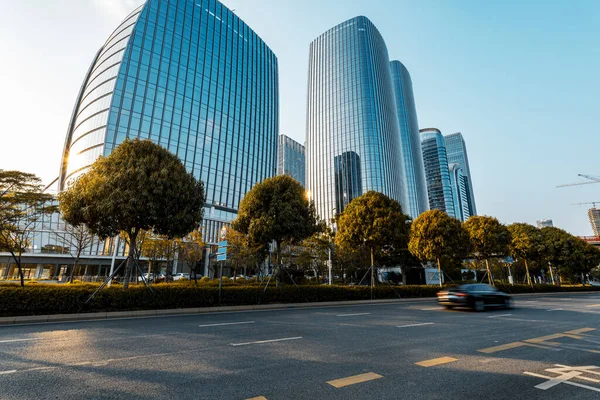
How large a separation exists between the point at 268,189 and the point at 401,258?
88.5 ft

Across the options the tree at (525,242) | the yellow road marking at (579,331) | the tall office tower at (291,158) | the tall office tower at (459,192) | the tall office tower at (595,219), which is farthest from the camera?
the tall office tower at (459,192)

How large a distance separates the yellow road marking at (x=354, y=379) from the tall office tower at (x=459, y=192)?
182 metres

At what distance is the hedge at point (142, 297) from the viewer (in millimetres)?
10914

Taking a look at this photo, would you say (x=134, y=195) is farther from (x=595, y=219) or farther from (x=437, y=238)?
(x=595, y=219)

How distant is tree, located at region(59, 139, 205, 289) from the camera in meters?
14.5

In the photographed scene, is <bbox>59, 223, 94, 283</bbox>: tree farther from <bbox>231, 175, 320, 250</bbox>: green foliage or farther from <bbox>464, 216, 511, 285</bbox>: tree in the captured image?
<bbox>464, 216, 511, 285</bbox>: tree

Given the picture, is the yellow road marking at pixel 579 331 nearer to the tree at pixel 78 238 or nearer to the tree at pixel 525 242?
the tree at pixel 78 238

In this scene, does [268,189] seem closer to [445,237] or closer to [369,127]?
[445,237]

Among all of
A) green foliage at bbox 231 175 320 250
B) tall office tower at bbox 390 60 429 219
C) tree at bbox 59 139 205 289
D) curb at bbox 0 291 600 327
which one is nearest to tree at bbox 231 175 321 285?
green foliage at bbox 231 175 320 250

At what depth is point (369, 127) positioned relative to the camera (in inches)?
3866

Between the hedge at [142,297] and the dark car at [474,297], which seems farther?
the dark car at [474,297]

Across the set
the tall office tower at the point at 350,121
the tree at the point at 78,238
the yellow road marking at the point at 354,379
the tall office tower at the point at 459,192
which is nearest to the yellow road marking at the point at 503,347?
the yellow road marking at the point at 354,379

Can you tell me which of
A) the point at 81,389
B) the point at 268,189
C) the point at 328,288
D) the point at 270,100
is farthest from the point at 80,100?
the point at 81,389

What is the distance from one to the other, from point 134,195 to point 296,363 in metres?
12.9
